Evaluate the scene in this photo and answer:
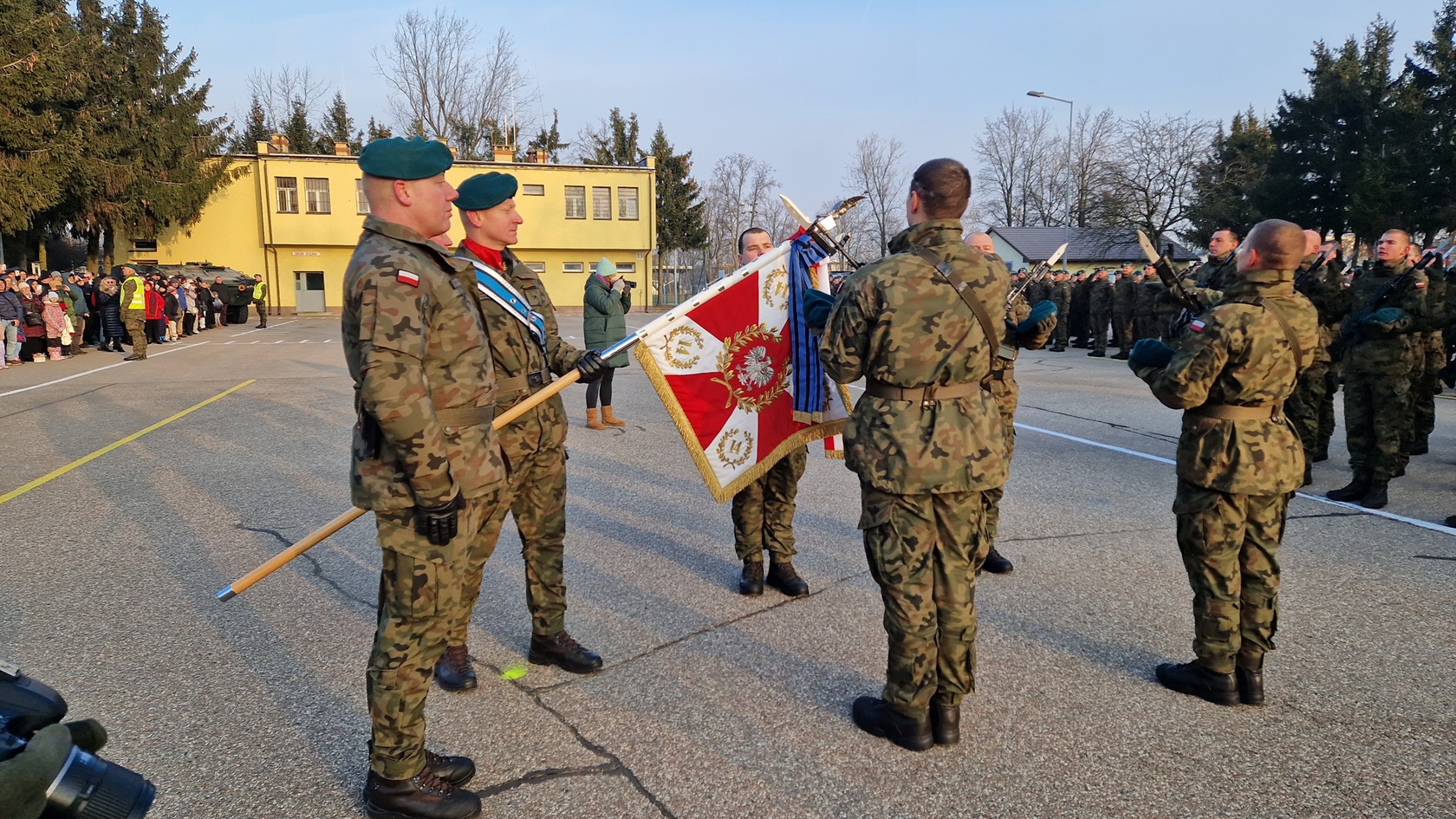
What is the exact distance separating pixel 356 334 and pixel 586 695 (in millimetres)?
1851

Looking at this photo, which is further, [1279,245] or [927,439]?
[1279,245]

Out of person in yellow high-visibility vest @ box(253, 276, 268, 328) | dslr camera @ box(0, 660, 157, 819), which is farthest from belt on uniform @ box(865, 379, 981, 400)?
person in yellow high-visibility vest @ box(253, 276, 268, 328)

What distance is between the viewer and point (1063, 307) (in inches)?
840

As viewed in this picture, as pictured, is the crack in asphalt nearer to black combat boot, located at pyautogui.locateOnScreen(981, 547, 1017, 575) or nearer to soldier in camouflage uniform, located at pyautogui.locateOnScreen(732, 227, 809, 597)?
soldier in camouflage uniform, located at pyautogui.locateOnScreen(732, 227, 809, 597)

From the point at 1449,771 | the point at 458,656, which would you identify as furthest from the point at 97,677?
the point at 1449,771

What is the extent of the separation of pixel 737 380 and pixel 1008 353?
139 cm

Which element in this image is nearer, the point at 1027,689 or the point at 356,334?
the point at 356,334

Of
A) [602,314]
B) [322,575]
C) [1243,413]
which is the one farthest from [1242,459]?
[602,314]

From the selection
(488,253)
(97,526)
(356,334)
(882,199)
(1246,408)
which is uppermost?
(882,199)

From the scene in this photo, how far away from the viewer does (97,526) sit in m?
6.09

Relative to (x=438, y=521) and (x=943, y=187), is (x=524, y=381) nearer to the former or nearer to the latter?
(x=438, y=521)

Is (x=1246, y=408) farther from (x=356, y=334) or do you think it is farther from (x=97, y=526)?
(x=97, y=526)

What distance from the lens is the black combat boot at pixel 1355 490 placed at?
6.57 m

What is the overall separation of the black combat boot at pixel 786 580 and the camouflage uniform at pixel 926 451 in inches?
58.9
